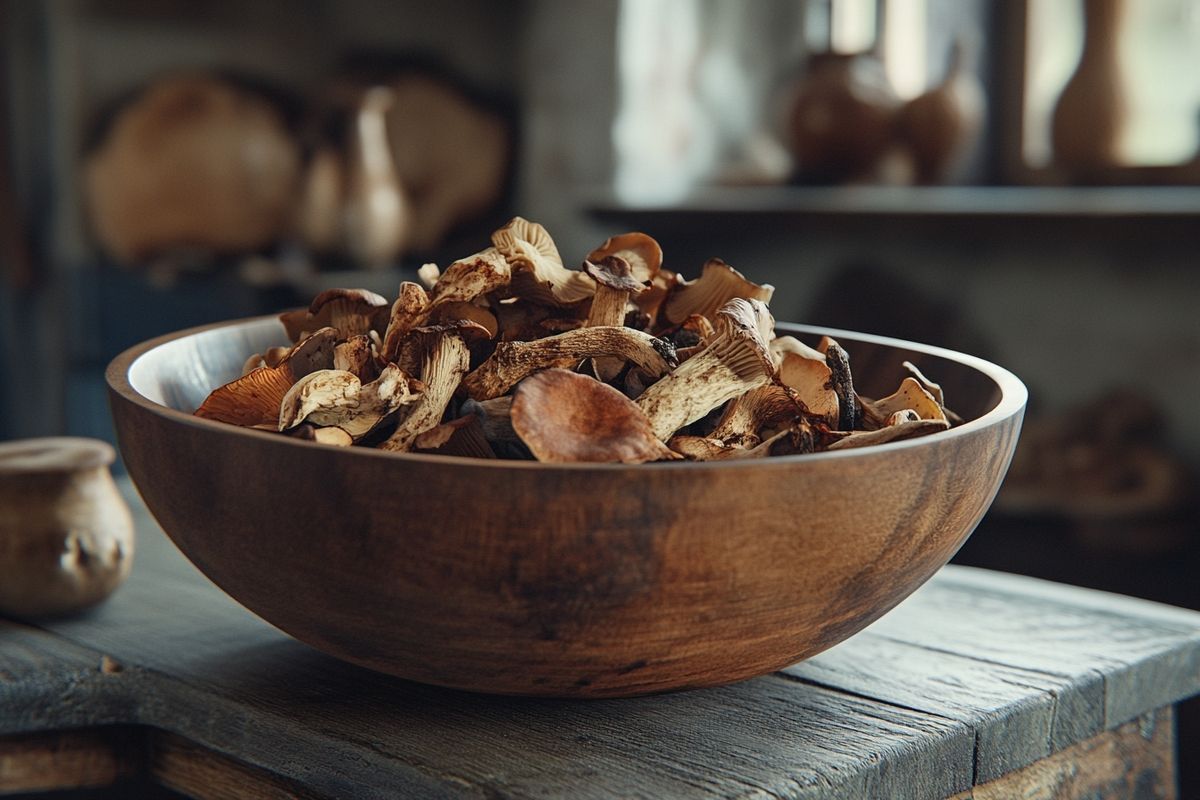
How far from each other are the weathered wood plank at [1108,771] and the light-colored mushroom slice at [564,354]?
230 mm

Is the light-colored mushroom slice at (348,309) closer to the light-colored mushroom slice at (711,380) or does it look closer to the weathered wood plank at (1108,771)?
the light-colored mushroom slice at (711,380)

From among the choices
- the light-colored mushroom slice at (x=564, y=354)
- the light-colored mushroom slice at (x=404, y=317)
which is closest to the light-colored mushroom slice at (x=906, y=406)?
the light-colored mushroom slice at (x=564, y=354)

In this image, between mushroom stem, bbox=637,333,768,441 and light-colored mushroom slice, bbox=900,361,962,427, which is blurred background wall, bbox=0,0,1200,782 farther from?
mushroom stem, bbox=637,333,768,441

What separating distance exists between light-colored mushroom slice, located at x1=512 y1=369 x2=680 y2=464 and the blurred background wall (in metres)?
1.35

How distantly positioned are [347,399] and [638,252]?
0.19m

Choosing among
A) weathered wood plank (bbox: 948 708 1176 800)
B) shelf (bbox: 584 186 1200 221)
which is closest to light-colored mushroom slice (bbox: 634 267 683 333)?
weathered wood plank (bbox: 948 708 1176 800)

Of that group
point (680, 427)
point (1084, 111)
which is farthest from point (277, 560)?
point (1084, 111)

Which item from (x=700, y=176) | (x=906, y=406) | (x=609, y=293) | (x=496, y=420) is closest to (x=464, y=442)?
(x=496, y=420)

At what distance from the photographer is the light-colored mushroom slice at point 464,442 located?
0.51m

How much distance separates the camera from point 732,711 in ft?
1.85

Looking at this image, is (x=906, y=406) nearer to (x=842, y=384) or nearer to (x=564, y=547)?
(x=842, y=384)

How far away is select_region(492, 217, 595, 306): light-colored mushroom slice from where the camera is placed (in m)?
0.61

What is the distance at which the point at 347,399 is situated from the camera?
1.77 feet

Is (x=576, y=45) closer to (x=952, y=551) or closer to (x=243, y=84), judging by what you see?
(x=243, y=84)
